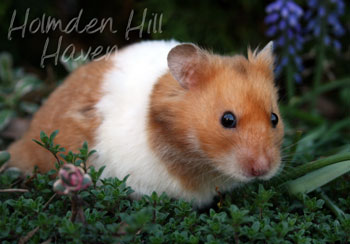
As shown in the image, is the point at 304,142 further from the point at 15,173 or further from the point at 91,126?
the point at 15,173

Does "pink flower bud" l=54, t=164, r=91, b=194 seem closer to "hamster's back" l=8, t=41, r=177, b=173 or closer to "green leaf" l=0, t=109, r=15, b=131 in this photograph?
"hamster's back" l=8, t=41, r=177, b=173

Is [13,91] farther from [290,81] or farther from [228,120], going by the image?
[228,120]

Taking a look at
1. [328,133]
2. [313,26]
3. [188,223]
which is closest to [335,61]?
[313,26]

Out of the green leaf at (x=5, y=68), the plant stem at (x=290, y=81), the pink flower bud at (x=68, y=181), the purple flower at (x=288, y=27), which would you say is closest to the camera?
the pink flower bud at (x=68, y=181)

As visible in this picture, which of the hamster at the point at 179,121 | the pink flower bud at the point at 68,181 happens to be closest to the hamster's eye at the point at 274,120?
the hamster at the point at 179,121

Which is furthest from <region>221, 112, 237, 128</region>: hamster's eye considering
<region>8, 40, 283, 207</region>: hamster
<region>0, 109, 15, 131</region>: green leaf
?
A: <region>0, 109, 15, 131</region>: green leaf

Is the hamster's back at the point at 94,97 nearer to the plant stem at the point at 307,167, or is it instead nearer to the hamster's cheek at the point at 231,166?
the hamster's cheek at the point at 231,166

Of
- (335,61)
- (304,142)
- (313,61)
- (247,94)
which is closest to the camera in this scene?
(247,94)
